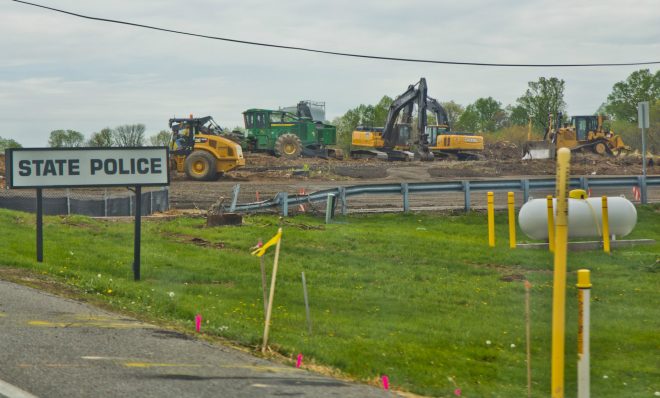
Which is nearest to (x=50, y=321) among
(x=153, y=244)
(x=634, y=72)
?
(x=153, y=244)

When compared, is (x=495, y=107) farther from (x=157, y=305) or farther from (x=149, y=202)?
(x=157, y=305)

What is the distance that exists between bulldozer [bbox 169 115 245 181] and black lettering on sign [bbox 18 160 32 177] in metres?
26.2

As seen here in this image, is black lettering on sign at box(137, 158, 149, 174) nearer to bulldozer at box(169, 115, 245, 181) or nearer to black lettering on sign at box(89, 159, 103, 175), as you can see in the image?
black lettering on sign at box(89, 159, 103, 175)

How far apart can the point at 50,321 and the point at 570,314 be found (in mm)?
7713

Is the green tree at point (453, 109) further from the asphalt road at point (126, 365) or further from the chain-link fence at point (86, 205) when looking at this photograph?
the asphalt road at point (126, 365)

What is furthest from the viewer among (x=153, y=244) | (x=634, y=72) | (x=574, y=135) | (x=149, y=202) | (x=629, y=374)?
(x=634, y=72)

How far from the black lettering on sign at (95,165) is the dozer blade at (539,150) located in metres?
53.7

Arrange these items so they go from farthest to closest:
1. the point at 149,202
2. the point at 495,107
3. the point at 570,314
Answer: the point at 495,107
the point at 149,202
the point at 570,314

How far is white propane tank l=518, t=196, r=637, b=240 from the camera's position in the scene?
20.5 m

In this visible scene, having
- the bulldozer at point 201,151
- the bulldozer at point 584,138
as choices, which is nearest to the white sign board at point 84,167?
the bulldozer at point 201,151

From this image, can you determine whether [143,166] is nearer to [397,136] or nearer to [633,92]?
[397,136]

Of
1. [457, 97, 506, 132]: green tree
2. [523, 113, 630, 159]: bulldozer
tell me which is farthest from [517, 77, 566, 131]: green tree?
[523, 113, 630, 159]: bulldozer

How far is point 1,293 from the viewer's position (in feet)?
37.0

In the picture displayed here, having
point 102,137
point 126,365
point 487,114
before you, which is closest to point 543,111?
point 487,114
